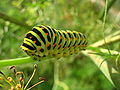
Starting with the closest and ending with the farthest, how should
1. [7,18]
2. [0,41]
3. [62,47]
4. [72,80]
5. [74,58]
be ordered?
[62,47] → [7,18] → [0,41] → [74,58] → [72,80]

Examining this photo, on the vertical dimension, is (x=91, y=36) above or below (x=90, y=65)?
above

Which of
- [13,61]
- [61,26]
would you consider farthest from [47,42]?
[61,26]

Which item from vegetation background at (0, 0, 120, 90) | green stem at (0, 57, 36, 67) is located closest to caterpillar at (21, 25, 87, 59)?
green stem at (0, 57, 36, 67)

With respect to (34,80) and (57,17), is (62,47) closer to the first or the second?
(34,80)

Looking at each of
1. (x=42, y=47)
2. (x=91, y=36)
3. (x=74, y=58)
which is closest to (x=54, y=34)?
(x=42, y=47)

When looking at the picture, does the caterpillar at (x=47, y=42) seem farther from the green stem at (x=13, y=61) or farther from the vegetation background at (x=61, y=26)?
the vegetation background at (x=61, y=26)
